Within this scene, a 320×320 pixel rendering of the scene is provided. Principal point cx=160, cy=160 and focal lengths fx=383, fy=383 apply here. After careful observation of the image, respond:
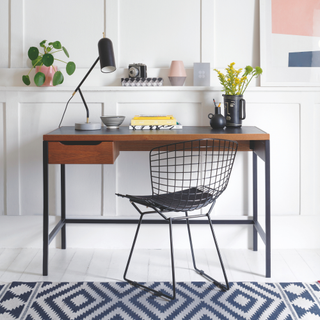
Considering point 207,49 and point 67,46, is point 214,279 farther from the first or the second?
point 67,46

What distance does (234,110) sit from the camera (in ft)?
8.23

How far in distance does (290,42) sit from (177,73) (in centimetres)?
83

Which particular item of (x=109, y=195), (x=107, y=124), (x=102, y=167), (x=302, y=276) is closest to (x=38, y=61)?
(x=107, y=124)

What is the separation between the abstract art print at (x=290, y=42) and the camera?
2.66 metres

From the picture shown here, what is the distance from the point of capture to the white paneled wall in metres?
2.71

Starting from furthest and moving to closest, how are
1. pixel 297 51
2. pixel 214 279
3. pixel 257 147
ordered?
pixel 297 51 → pixel 257 147 → pixel 214 279

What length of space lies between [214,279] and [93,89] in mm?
1504

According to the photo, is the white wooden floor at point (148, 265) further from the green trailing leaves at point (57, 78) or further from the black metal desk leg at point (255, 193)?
the green trailing leaves at point (57, 78)

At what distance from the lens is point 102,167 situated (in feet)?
9.12

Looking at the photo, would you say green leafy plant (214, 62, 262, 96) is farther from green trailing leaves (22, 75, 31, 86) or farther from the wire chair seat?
green trailing leaves (22, 75, 31, 86)

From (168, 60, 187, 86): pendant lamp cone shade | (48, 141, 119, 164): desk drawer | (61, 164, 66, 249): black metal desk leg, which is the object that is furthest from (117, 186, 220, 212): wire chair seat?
(168, 60, 187, 86): pendant lamp cone shade

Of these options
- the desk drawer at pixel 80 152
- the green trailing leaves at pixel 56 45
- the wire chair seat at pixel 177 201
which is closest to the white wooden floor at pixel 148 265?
the wire chair seat at pixel 177 201

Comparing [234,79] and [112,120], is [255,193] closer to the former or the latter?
[234,79]

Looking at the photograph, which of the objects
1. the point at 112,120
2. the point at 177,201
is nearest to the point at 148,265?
the point at 177,201
